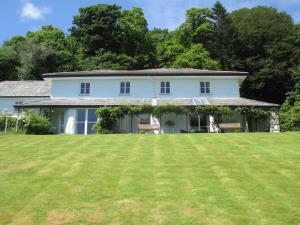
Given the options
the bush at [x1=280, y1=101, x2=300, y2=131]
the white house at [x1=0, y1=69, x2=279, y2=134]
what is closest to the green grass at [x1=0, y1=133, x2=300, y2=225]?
the white house at [x1=0, y1=69, x2=279, y2=134]

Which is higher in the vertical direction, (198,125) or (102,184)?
(198,125)

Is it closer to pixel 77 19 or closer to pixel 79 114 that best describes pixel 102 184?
pixel 79 114

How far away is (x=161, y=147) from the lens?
18641mm

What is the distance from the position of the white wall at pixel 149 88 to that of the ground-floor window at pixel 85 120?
11.1 ft

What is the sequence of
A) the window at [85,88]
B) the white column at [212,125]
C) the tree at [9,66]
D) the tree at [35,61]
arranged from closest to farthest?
the white column at [212,125] < the window at [85,88] < the tree at [35,61] < the tree at [9,66]

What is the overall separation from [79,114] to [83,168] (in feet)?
64.7

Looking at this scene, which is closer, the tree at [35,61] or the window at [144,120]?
the window at [144,120]

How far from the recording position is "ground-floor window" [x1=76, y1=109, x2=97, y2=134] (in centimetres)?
3247

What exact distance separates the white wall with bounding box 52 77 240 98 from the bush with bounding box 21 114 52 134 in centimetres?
819

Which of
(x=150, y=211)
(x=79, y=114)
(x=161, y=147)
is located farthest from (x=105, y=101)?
(x=150, y=211)

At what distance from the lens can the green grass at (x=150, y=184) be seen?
9250mm

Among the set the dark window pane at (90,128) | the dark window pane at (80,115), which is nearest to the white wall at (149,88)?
the dark window pane at (80,115)

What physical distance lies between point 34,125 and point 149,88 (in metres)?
12.5

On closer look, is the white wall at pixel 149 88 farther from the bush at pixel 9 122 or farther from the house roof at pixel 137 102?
the bush at pixel 9 122
